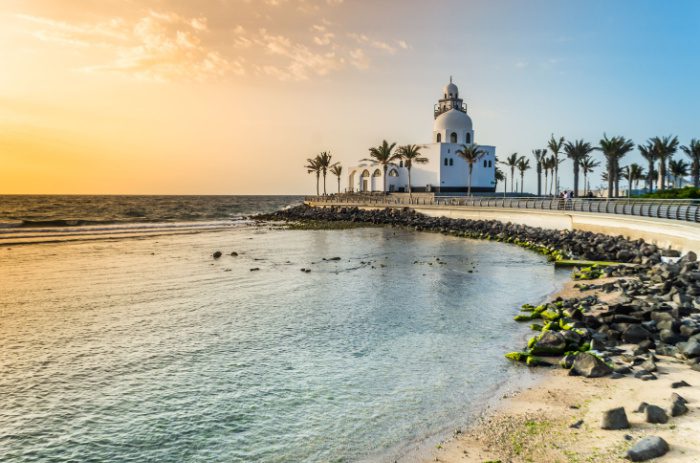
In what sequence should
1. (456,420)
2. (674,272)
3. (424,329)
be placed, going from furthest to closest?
(674,272)
(424,329)
(456,420)

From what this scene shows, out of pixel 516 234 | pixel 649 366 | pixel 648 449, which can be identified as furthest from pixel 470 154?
pixel 648 449

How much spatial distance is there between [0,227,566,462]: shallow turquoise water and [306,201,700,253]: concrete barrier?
291 inches

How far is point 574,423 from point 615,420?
633mm

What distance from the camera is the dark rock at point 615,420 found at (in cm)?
771

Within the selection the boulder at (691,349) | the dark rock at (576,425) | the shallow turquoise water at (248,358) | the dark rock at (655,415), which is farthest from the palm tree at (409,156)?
the dark rock at (655,415)

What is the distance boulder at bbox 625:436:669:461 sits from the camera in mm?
6692

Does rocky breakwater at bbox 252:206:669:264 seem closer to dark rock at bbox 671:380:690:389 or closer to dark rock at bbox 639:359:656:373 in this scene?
dark rock at bbox 639:359:656:373

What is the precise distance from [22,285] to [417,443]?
21.0 metres

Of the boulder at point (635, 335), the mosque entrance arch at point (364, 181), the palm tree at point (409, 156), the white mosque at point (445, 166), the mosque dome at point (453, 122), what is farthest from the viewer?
the mosque entrance arch at point (364, 181)

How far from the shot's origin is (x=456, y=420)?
862 cm

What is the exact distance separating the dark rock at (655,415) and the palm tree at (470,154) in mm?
68213

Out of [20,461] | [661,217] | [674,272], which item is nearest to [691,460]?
[20,461]

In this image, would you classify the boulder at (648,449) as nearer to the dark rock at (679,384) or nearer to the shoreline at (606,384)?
the shoreline at (606,384)

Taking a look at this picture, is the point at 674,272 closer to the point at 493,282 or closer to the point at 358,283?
the point at 493,282
